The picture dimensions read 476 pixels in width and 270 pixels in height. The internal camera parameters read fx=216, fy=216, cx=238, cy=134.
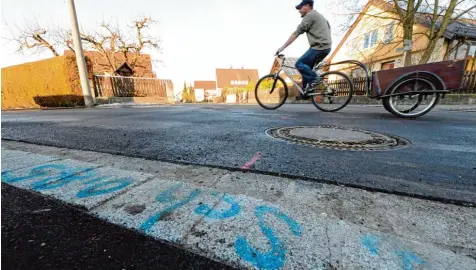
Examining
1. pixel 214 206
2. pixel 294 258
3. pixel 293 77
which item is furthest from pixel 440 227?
pixel 293 77

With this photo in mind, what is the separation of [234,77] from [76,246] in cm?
6370

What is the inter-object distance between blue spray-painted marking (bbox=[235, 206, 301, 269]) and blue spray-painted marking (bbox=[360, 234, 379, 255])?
0.78 feet

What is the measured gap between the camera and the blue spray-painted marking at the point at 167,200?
0.91m

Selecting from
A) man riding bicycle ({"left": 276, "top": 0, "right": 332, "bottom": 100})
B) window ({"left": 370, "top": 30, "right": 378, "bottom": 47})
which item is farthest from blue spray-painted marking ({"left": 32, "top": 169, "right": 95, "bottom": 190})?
window ({"left": 370, "top": 30, "right": 378, "bottom": 47})

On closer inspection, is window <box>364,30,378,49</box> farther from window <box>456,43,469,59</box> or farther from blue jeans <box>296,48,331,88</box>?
blue jeans <box>296,48,331,88</box>

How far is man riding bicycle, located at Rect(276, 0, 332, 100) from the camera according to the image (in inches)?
172

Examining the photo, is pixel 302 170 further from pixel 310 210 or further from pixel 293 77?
pixel 293 77

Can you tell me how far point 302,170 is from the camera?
5.12 ft

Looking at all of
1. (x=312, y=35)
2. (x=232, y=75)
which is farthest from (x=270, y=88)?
(x=232, y=75)

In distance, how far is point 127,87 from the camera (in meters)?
14.2

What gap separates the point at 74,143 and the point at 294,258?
2.72 meters

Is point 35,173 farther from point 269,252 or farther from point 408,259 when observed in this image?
point 408,259

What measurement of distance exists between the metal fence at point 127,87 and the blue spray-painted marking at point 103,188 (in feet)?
44.7

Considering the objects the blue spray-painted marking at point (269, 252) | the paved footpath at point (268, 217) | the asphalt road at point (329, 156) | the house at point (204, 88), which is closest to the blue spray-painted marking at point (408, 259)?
the paved footpath at point (268, 217)
